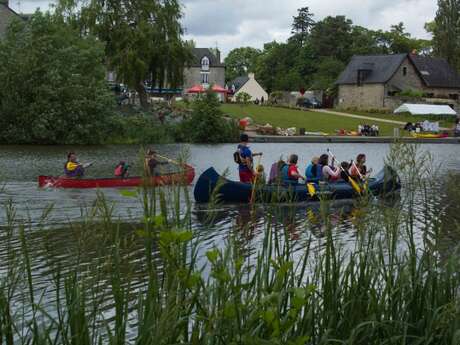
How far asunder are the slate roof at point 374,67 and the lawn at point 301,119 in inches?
402

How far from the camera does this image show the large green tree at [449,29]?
79.9 meters

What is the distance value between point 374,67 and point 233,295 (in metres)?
70.7

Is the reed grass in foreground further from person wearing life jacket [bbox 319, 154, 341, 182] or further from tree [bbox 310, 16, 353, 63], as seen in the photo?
tree [bbox 310, 16, 353, 63]

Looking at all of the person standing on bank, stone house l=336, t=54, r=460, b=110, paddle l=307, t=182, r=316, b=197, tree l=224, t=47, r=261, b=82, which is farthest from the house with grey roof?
paddle l=307, t=182, r=316, b=197

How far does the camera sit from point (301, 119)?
56531 millimetres

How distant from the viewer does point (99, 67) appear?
41.7 meters

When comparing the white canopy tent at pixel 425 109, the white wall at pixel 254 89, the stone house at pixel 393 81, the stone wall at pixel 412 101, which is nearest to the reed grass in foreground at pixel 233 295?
the white canopy tent at pixel 425 109

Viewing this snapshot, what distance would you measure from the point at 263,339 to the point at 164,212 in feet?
2.89

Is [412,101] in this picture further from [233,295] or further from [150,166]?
[233,295]

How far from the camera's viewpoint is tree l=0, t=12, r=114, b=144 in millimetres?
39281

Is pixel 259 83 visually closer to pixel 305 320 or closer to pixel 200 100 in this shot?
pixel 200 100

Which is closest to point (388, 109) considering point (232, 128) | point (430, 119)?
point (430, 119)

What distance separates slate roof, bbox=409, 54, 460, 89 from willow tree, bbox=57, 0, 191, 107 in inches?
1274

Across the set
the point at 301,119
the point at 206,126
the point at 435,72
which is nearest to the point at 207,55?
the point at 435,72
